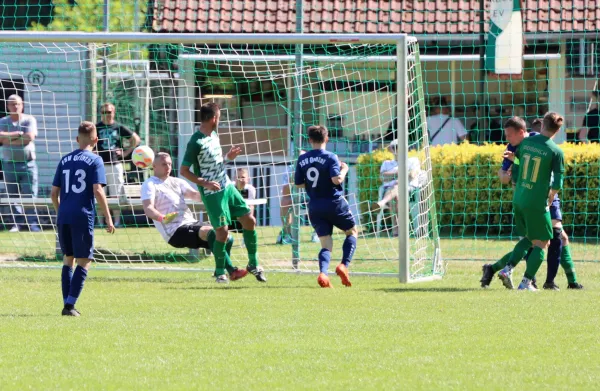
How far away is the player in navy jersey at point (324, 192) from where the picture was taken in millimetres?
11344

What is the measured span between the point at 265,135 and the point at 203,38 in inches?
241

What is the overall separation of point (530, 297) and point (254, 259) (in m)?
3.16

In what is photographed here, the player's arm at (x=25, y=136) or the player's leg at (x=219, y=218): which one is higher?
the player's arm at (x=25, y=136)

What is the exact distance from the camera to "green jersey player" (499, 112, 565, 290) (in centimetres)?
1055

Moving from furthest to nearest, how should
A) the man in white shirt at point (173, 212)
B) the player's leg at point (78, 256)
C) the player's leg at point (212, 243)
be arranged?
the man in white shirt at point (173, 212)
the player's leg at point (212, 243)
the player's leg at point (78, 256)


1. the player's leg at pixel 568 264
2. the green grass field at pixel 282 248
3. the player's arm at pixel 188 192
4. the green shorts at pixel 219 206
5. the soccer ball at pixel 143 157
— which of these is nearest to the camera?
the player's leg at pixel 568 264

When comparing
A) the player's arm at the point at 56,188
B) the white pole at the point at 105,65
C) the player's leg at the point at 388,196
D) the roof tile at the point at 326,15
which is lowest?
the player's leg at the point at 388,196

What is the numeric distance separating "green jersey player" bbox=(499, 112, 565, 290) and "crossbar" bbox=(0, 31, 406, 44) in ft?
6.92

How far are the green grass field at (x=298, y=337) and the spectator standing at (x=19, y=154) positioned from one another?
13.9 ft

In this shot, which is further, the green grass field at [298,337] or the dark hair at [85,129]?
the dark hair at [85,129]

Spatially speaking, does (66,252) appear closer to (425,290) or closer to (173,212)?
(173,212)

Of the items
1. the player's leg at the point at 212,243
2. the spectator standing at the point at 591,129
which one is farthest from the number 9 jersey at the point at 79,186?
the spectator standing at the point at 591,129

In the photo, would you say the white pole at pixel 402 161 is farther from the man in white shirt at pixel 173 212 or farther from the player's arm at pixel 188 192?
the player's arm at pixel 188 192

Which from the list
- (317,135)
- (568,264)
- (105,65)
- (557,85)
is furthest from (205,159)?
(557,85)
